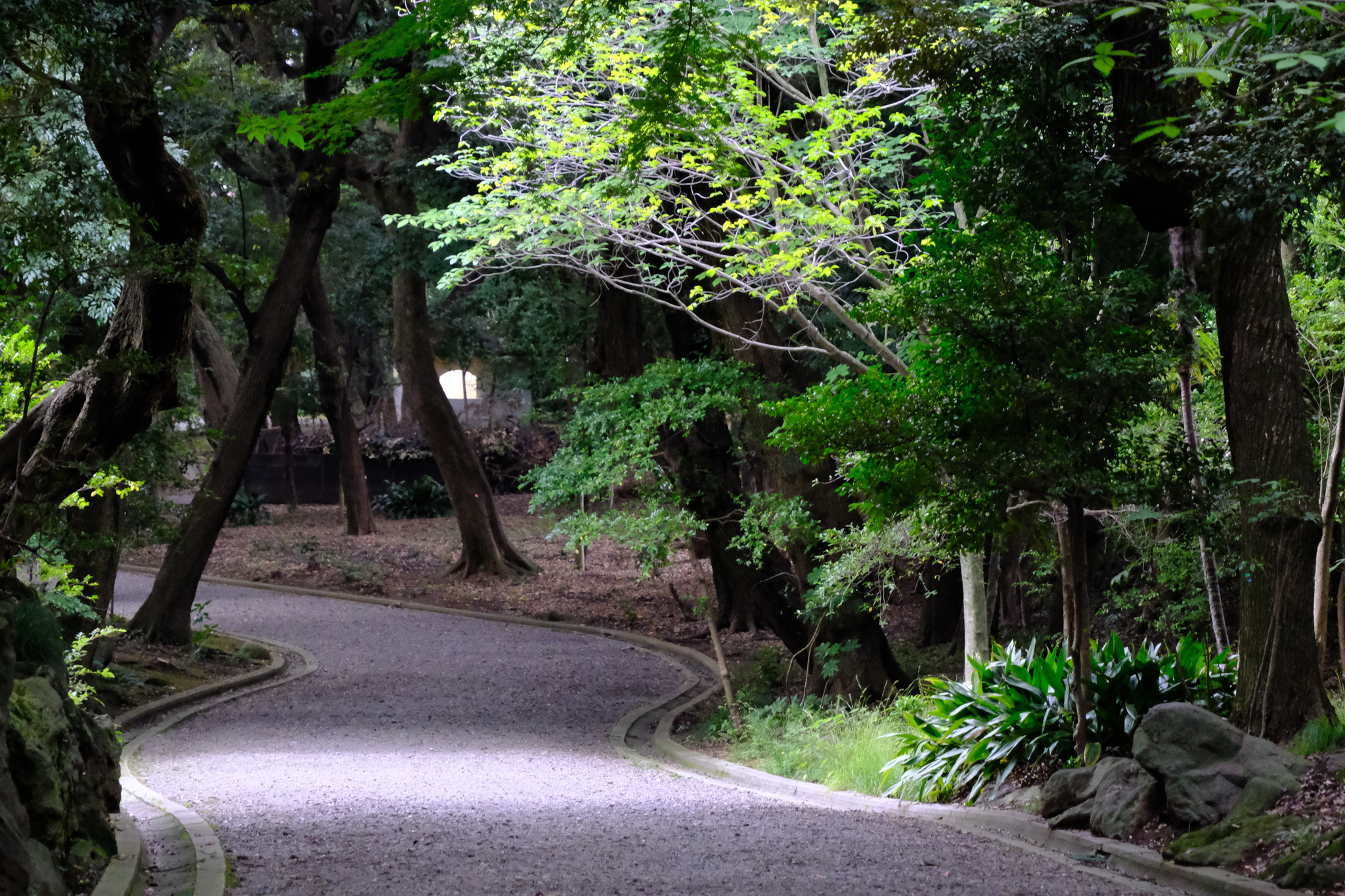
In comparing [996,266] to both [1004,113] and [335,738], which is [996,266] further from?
[335,738]

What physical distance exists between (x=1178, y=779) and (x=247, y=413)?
12.2 m

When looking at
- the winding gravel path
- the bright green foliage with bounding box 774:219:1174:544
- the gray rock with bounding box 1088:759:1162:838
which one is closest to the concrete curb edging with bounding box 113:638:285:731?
the winding gravel path

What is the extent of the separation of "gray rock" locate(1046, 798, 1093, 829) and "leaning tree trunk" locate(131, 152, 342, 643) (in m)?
10.5

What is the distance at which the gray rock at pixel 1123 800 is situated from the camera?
6160 millimetres

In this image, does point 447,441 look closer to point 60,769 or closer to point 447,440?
point 447,440

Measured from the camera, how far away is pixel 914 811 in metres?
7.38

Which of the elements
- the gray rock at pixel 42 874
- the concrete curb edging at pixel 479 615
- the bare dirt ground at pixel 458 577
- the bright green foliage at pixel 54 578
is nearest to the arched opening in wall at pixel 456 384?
the bare dirt ground at pixel 458 577

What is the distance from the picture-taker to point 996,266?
6.42m

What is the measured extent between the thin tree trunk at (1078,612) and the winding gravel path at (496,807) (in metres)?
1.05

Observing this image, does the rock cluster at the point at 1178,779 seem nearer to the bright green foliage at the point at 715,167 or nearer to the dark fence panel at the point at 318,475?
→ the bright green foliage at the point at 715,167

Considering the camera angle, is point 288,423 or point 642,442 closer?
point 642,442

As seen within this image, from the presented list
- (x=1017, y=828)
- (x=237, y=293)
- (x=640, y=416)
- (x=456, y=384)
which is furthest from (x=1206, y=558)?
(x=456, y=384)

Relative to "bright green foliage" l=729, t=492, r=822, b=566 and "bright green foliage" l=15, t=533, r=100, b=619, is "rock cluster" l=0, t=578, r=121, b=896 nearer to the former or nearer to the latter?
"bright green foliage" l=15, t=533, r=100, b=619

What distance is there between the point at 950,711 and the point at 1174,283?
341 cm
